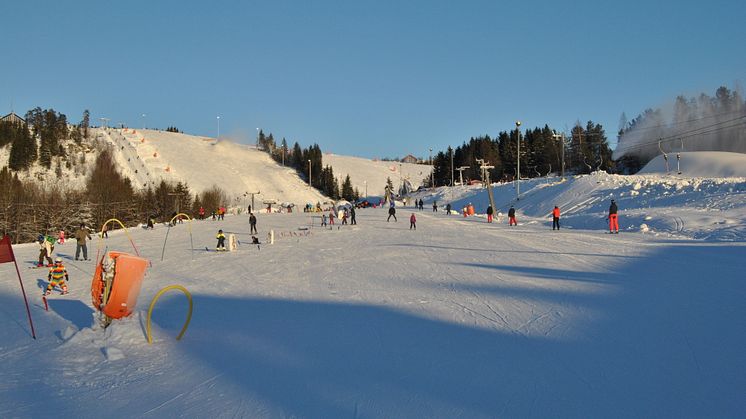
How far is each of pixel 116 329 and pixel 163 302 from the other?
2.66 m

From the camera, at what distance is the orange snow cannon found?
857 centimetres

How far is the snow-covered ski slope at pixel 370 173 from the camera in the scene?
155250 millimetres

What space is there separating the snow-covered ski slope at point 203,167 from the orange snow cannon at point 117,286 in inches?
3482

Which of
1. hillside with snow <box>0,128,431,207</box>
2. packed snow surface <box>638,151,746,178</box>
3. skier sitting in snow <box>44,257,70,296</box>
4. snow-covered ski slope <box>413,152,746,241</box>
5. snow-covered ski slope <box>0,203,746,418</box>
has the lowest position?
snow-covered ski slope <box>0,203,746,418</box>

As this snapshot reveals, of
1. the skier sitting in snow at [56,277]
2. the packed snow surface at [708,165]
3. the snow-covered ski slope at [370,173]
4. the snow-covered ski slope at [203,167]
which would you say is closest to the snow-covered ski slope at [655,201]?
the packed snow surface at [708,165]

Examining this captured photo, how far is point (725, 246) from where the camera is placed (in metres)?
16.8

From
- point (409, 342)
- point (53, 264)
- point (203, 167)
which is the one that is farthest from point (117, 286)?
point (203, 167)

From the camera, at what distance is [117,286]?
8.53 metres

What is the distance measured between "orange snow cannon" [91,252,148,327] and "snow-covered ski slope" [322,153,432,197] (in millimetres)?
136238

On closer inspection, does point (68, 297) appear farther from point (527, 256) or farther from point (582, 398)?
point (527, 256)

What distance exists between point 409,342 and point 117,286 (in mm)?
5110

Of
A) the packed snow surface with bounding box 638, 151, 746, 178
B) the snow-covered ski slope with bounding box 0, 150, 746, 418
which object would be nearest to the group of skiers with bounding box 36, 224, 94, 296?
the snow-covered ski slope with bounding box 0, 150, 746, 418

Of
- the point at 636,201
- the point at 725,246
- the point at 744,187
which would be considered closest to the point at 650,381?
the point at 725,246

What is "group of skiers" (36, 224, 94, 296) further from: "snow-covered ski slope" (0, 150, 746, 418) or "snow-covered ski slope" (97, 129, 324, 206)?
"snow-covered ski slope" (97, 129, 324, 206)
